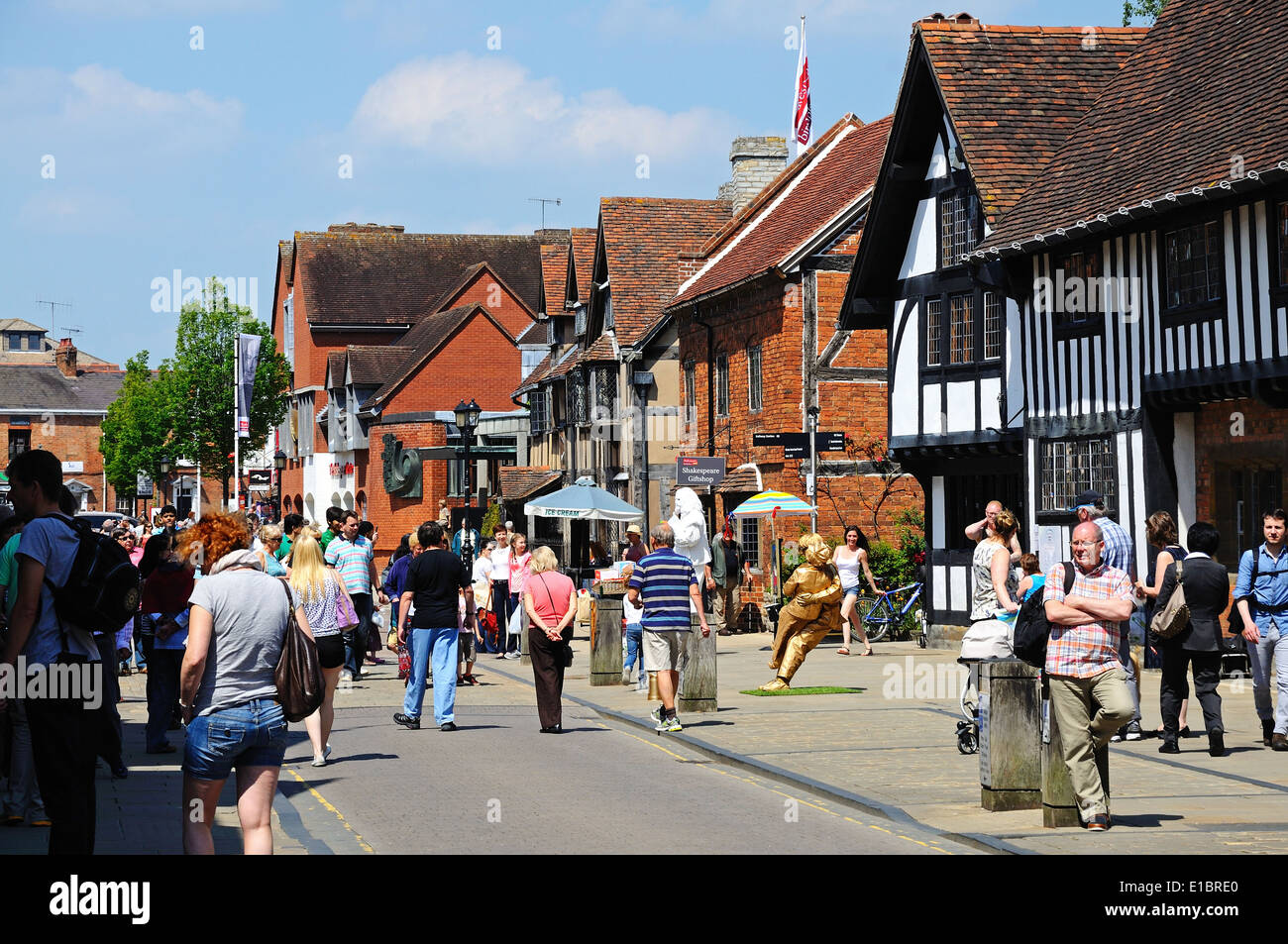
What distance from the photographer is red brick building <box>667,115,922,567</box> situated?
31578 millimetres

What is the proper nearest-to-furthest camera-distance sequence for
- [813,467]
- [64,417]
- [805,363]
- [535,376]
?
1. [813,467]
2. [805,363]
3. [535,376]
4. [64,417]

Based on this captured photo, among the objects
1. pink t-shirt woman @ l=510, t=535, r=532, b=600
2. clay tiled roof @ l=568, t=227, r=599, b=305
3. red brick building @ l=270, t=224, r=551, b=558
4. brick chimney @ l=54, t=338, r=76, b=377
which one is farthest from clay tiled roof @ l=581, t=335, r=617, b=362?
brick chimney @ l=54, t=338, r=76, b=377

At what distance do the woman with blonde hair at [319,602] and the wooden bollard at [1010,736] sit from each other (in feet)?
16.4

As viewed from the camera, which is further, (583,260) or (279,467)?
(279,467)

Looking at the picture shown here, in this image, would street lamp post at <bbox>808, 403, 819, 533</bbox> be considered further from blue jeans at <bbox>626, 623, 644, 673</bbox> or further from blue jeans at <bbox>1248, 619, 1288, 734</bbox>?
blue jeans at <bbox>1248, 619, 1288, 734</bbox>

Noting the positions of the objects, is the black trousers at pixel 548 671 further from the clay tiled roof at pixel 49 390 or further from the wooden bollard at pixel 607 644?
the clay tiled roof at pixel 49 390

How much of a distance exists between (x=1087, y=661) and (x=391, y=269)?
69.6 m

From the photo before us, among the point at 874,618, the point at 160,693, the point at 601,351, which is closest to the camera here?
the point at 160,693

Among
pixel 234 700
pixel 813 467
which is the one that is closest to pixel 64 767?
pixel 234 700

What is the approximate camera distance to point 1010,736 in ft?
35.4

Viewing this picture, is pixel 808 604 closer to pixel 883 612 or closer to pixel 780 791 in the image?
pixel 780 791

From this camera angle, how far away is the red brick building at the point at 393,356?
64.6 metres

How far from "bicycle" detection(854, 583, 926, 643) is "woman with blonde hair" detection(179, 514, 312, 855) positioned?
67.2 feet

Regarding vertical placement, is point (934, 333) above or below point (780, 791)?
above
